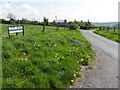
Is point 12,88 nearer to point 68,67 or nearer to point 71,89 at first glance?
point 71,89

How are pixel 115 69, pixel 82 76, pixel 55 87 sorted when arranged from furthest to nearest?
pixel 115 69 → pixel 82 76 → pixel 55 87

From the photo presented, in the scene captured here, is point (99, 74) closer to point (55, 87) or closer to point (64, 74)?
point (64, 74)

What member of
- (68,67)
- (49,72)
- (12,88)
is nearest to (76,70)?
(68,67)

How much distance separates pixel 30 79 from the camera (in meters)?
4.52

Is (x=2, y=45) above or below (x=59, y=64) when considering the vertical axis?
above

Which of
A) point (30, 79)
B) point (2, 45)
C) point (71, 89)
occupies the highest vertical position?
point (2, 45)

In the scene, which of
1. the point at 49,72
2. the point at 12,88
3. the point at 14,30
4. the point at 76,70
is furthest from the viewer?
the point at 14,30

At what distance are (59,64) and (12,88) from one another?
2.38m

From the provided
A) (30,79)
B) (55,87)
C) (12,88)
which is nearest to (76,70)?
(55,87)

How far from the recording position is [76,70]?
6.00 m

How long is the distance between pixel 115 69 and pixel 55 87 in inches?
147

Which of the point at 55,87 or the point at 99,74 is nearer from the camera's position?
the point at 55,87

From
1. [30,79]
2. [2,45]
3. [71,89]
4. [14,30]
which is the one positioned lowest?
[71,89]

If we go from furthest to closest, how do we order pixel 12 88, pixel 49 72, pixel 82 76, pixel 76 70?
pixel 76 70 → pixel 82 76 → pixel 49 72 → pixel 12 88
